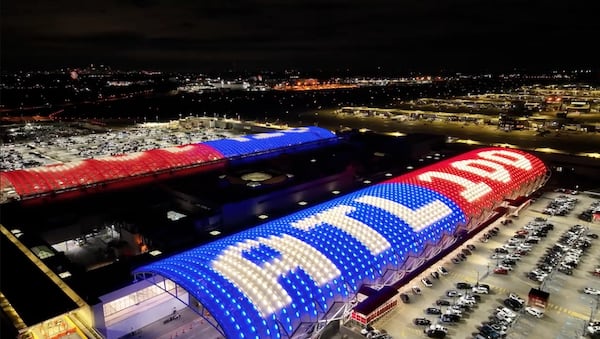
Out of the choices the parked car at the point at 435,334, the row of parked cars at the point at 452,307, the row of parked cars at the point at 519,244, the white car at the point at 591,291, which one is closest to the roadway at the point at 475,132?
the row of parked cars at the point at 519,244

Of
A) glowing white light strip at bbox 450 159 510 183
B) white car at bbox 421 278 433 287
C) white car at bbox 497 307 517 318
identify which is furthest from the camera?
glowing white light strip at bbox 450 159 510 183

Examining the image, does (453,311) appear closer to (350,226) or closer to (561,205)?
(350,226)

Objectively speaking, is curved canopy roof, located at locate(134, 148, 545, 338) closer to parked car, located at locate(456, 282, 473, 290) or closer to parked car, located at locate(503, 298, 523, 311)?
parked car, located at locate(456, 282, 473, 290)

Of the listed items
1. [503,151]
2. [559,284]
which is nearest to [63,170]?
[559,284]

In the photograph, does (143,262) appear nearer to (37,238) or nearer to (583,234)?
(37,238)

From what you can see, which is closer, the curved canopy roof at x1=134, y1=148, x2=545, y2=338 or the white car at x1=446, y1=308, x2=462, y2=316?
the curved canopy roof at x1=134, y1=148, x2=545, y2=338

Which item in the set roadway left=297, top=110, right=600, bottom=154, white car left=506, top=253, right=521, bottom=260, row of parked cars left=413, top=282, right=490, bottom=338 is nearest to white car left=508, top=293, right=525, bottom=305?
row of parked cars left=413, top=282, right=490, bottom=338

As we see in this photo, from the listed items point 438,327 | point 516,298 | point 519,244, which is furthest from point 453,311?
point 519,244
